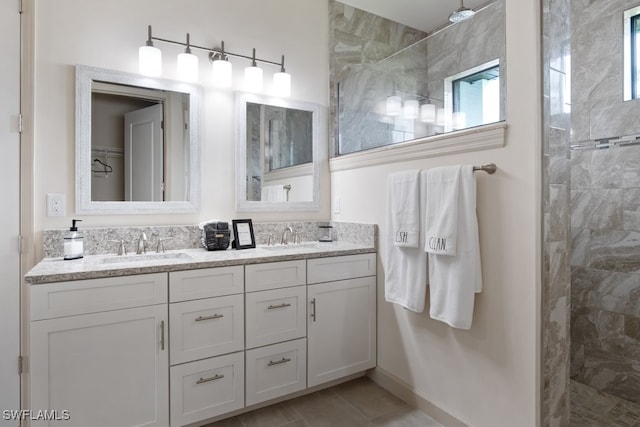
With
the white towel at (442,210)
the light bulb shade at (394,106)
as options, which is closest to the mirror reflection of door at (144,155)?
the light bulb shade at (394,106)

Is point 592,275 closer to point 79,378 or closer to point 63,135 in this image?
point 79,378

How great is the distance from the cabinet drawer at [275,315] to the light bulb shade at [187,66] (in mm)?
1394

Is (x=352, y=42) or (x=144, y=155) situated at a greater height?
(x=352, y=42)

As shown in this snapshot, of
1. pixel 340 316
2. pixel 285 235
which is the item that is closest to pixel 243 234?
pixel 285 235

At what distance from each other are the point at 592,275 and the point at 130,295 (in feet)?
9.26

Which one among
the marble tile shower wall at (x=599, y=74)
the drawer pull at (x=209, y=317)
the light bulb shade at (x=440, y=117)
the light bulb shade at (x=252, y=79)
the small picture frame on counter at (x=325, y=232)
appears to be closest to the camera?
the drawer pull at (x=209, y=317)

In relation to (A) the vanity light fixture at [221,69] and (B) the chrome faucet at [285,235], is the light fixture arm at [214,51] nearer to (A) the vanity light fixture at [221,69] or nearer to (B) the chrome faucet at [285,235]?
(A) the vanity light fixture at [221,69]

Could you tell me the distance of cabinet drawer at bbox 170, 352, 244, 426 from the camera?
1753mm

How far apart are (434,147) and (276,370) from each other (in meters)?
1.54

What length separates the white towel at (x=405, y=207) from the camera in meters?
1.98

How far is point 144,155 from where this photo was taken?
2182 millimetres

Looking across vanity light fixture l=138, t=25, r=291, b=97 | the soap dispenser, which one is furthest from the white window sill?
the soap dispenser

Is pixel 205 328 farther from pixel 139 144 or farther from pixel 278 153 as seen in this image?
pixel 278 153

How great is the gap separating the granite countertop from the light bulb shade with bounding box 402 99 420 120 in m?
0.91
